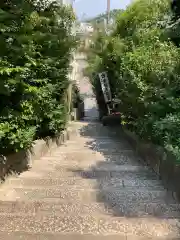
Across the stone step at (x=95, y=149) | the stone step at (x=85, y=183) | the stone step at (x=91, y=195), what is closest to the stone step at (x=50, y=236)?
the stone step at (x=91, y=195)

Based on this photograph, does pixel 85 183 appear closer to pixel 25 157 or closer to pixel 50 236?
pixel 25 157

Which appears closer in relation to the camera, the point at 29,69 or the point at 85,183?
the point at 85,183

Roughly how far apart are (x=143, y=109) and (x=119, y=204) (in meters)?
3.20

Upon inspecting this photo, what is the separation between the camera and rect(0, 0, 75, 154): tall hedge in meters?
4.37

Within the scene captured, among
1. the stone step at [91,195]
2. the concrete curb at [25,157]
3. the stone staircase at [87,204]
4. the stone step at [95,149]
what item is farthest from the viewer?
the stone step at [95,149]

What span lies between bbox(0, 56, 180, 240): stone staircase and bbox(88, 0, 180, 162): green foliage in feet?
2.13

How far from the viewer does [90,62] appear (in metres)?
15.7

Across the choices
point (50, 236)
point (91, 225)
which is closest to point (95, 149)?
point (91, 225)

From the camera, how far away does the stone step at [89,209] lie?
3.37 meters

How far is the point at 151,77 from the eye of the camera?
630 centimetres

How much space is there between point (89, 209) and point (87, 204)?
0.17 metres

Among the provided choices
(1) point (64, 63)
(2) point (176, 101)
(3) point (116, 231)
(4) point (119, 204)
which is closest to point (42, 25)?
(1) point (64, 63)

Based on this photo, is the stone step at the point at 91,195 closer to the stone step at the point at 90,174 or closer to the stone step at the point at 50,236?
the stone step at the point at 90,174

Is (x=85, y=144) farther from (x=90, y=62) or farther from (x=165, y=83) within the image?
(x=90, y=62)
